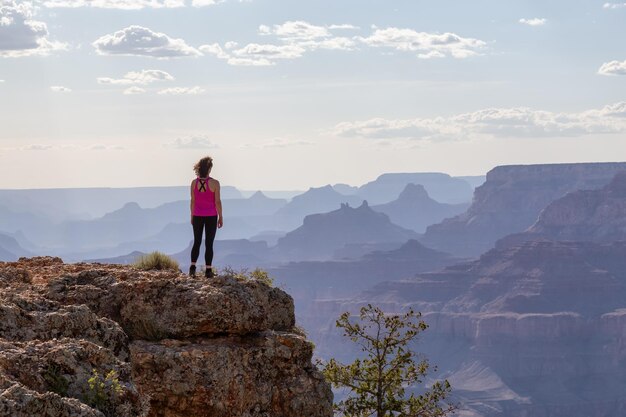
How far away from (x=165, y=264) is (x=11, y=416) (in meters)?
11.7

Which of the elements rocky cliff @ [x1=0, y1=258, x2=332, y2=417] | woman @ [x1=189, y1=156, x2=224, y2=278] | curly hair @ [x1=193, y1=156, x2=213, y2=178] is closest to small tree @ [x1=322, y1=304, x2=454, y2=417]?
rocky cliff @ [x1=0, y1=258, x2=332, y2=417]

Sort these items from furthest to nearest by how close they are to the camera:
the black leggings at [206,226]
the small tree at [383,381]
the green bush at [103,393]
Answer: the small tree at [383,381], the black leggings at [206,226], the green bush at [103,393]

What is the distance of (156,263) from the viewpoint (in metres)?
20.6

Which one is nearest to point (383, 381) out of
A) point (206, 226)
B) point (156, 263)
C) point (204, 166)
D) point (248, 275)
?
point (248, 275)

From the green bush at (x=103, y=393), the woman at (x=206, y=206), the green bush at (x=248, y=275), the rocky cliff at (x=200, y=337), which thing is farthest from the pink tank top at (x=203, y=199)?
the green bush at (x=103, y=393)

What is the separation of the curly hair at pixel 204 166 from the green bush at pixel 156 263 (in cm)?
247

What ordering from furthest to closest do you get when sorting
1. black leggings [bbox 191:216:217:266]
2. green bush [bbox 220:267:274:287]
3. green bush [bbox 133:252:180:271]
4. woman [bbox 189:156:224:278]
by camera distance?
green bush [bbox 133:252:180:271] → black leggings [bbox 191:216:217:266] → woman [bbox 189:156:224:278] → green bush [bbox 220:267:274:287]

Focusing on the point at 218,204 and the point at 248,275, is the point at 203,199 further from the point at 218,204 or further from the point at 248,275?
the point at 248,275

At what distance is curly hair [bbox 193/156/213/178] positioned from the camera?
62.0ft

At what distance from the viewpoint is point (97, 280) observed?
18.2 m

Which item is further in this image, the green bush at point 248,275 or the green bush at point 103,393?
the green bush at point 248,275

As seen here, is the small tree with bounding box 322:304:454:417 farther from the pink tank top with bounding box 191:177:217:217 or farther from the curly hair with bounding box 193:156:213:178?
the curly hair with bounding box 193:156:213:178

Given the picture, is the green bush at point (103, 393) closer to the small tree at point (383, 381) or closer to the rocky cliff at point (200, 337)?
the rocky cliff at point (200, 337)

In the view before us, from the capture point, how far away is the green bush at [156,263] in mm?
20484
